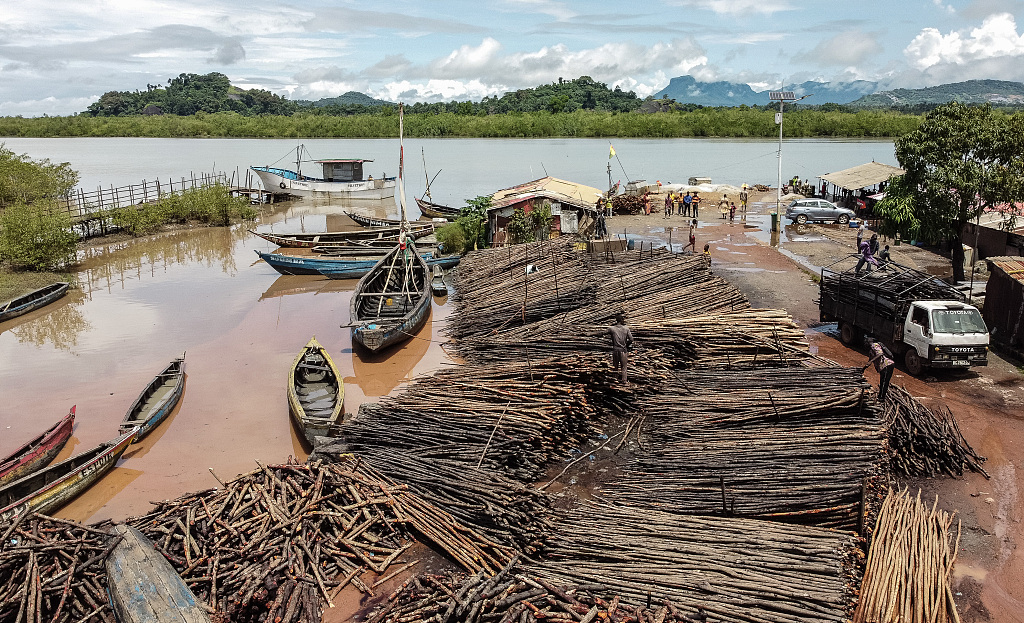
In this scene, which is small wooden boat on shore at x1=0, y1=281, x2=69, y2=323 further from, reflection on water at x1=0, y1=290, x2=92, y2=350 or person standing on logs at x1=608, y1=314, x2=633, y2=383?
person standing on logs at x1=608, y1=314, x2=633, y2=383

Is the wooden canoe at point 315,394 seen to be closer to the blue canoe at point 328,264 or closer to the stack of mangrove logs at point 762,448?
the stack of mangrove logs at point 762,448

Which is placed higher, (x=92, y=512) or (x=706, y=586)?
(x=706, y=586)

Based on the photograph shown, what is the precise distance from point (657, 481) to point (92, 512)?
32.8 ft

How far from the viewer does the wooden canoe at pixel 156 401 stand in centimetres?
1502

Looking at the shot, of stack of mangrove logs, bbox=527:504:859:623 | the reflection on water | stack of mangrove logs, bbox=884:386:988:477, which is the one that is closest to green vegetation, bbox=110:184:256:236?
the reflection on water

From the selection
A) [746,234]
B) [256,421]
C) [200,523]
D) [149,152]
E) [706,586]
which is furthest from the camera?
[149,152]

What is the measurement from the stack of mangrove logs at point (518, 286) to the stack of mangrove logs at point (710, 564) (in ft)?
31.9

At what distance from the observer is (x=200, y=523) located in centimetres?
1010

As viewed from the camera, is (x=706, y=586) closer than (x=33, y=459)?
Yes

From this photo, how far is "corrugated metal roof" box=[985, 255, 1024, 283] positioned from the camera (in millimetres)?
16867

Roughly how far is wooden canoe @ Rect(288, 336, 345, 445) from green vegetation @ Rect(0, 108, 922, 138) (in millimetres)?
88426

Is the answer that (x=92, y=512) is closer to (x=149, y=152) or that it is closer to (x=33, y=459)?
(x=33, y=459)

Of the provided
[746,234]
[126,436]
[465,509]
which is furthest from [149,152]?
[465,509]

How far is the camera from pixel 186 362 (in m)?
20.0
